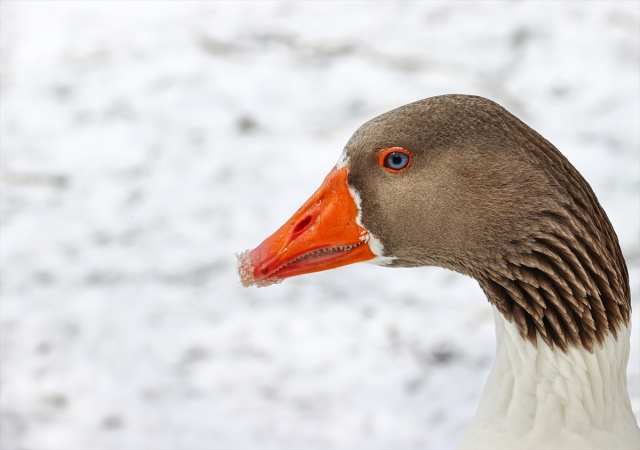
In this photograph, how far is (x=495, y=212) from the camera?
251 centimetres

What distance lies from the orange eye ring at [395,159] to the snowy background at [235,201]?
155cm

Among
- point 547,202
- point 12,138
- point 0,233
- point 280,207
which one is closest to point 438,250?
point 547,202

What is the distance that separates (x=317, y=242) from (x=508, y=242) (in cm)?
53

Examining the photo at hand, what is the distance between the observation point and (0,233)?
5012mm

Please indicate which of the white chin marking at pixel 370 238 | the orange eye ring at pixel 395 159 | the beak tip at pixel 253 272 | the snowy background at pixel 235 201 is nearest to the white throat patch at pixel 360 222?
the white chin marking at pixel 370 238

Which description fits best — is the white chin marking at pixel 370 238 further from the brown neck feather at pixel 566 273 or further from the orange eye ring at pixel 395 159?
the brown neck feather at pixel 566 273

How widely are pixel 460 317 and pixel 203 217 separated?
59.7 inches

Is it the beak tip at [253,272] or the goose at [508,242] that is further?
the beak tip at [253,272]

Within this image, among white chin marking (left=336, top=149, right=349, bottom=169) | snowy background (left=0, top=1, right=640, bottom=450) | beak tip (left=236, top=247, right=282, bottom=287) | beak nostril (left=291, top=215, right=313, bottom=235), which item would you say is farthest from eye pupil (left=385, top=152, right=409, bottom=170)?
snowy background (left=0, top=1, right=640, bottom=450)

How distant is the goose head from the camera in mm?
2486

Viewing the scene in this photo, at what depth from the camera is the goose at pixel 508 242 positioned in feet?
8.18

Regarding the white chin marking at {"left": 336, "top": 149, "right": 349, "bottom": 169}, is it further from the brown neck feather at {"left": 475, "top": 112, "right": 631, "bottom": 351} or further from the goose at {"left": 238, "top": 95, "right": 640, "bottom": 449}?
the brown neck feather at {"left": 475, "top": 112, "right": 631, "bottom": 351}

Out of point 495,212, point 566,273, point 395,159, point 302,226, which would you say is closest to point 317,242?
point 302,226

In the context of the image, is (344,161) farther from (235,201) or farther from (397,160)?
(235,201)
